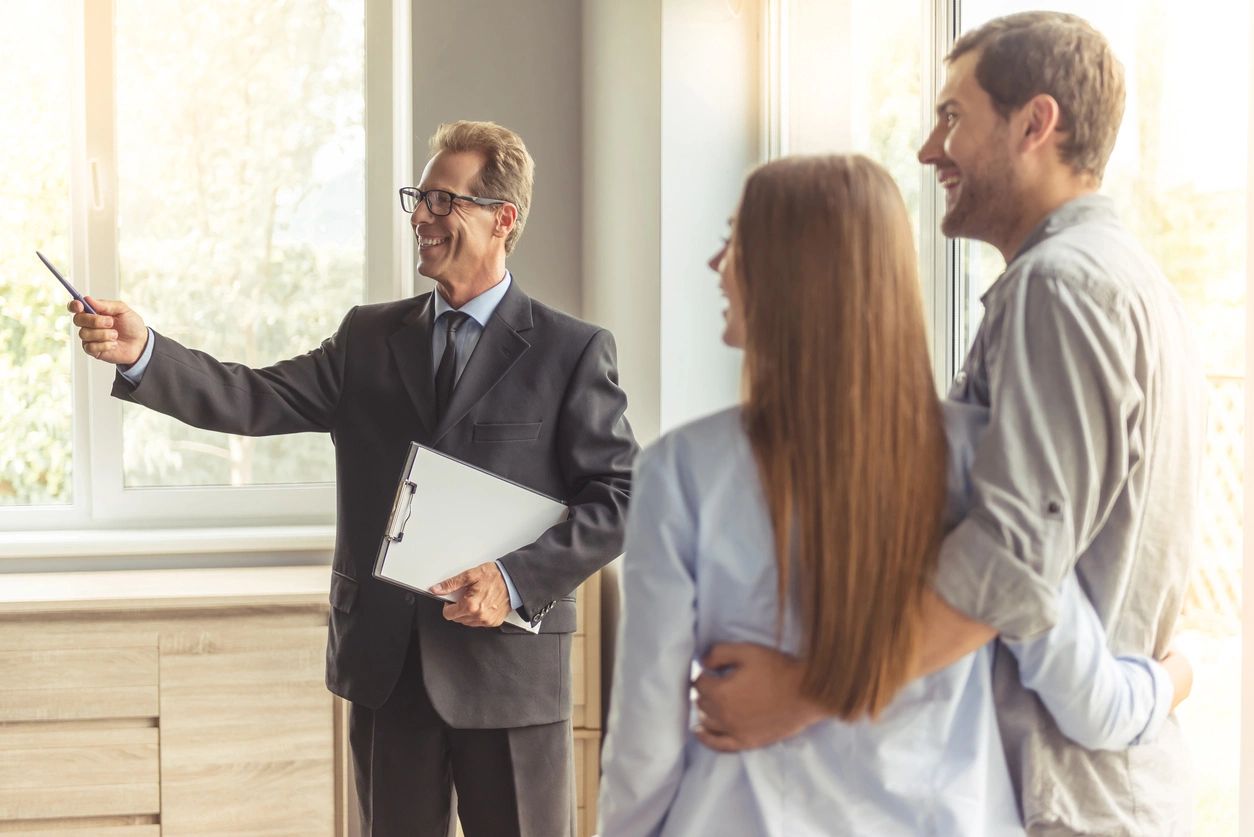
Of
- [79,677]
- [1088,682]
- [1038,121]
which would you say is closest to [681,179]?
[1038,121]

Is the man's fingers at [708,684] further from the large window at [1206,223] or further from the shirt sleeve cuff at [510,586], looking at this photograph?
the shirt sleeve cuff at [510,586]

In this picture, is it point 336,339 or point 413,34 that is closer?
point 336,339

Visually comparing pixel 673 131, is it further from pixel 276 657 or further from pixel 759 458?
pixel 759 458

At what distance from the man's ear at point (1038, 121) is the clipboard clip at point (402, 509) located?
3.14 ft

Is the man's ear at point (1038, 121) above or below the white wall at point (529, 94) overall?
below

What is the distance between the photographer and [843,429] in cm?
95

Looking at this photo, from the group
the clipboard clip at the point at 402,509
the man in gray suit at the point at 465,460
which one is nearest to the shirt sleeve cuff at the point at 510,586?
the man in gray suit at the point at 465,460

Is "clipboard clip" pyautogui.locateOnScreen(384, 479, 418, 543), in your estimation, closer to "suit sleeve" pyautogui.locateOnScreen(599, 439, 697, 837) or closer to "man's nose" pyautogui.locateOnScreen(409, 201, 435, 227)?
"man's nose" pyautogui.locateOnScreen(409, 201, 435, 227)

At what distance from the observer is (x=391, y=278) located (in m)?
3.21

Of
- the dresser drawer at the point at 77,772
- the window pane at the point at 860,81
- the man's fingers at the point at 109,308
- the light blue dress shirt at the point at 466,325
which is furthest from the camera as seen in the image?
the dresser drawer at the point at 77,772

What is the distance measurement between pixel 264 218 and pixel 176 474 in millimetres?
724

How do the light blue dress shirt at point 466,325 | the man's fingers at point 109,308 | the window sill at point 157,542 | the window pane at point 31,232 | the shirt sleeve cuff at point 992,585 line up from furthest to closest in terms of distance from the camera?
the window pane at point 31,232 → the window sill at point 157,542 → the light blue dress shirt at point 466,325 → the man's fingers at point 109,308 → the shirt sleeve cuff at point 992,585

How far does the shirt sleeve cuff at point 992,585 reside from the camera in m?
0.94

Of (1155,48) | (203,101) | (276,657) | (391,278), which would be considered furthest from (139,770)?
(1155,48)
